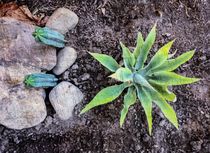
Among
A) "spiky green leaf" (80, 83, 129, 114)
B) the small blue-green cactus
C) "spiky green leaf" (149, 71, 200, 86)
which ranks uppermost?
"spiky green leaf" (149, 71, 200, 86)

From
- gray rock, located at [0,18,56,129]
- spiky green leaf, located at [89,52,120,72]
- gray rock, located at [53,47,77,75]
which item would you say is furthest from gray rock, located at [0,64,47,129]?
spiky green leaf, located at [89,52,120,72]

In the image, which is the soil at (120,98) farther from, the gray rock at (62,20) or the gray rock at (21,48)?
the gray rock at (21,48)

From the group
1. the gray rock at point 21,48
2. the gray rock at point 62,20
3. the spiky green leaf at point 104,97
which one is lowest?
the gray rock at point 21,48

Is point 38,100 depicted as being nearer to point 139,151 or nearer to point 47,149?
point 47,149

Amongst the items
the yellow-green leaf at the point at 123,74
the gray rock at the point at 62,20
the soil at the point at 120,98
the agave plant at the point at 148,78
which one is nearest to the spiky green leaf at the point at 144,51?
the agave plant at the point at 148,78

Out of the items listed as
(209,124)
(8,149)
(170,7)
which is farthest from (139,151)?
(170,7)

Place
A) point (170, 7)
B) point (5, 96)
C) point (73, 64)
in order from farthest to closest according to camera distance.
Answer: point (170, 7) → point (73, 64) → point (5, 96)

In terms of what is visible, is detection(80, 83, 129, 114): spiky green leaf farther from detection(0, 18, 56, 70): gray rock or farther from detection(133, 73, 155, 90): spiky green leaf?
detection(0, 18, 56, 70): gray rock
